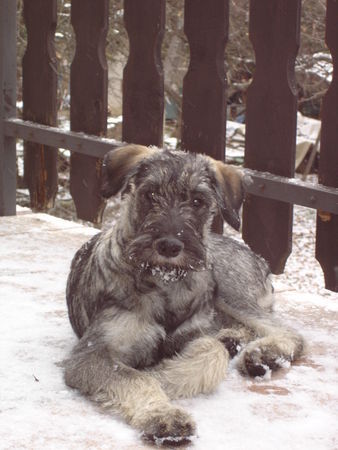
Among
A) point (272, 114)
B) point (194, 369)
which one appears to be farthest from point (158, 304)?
point (272, 114)

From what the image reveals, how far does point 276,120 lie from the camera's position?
491 cm

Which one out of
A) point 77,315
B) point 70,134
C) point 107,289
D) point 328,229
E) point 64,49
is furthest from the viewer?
point 64,49

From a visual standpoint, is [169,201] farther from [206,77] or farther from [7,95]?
[7,95]

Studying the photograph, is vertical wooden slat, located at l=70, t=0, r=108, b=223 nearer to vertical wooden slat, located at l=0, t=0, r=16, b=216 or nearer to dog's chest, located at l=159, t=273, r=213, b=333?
vertical wooden slat, located at l=0, t=0, r=16, b=216

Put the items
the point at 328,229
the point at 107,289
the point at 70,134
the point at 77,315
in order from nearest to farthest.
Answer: the point at 107,289
the point at 77,315
the point at 328,229
the point at 70,134

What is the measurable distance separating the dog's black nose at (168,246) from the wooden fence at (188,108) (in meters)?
0.79

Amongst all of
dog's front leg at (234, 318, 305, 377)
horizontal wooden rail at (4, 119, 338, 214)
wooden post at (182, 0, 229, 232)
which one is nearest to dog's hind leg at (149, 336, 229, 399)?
dog's front leg at (234, 318, 305, 377)

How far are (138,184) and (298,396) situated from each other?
1.04 meters

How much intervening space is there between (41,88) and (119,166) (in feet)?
9.22

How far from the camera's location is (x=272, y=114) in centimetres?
492

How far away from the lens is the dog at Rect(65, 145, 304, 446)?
3.37m

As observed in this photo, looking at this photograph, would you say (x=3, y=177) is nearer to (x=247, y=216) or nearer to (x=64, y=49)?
(x=247, y=216)

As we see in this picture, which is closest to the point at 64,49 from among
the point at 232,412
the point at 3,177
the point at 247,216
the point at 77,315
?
the point at 3,177

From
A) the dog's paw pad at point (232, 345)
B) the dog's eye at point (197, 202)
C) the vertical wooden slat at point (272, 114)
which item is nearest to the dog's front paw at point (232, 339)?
the dog's paw pad at point (232, 345)
